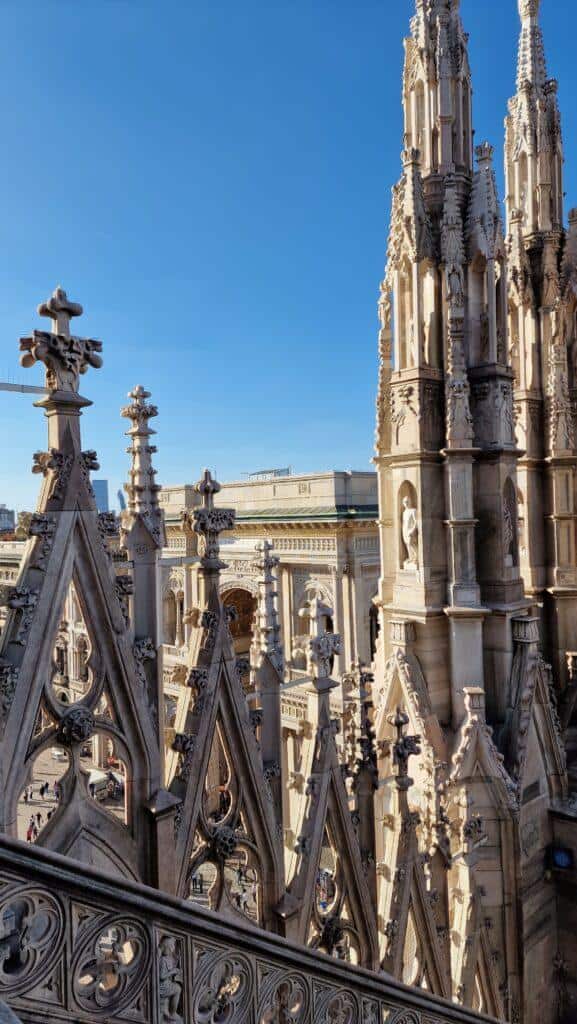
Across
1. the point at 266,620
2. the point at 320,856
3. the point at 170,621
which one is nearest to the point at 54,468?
the point at 266,620

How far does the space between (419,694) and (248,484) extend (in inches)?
1338

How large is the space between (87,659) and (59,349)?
2303 mm

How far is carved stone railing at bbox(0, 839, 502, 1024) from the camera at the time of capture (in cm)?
344

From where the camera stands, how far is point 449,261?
10391 millimetres

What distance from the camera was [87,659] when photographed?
536 cm

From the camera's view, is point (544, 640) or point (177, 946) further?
point (544, 640)

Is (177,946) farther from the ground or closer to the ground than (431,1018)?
farther from the ground

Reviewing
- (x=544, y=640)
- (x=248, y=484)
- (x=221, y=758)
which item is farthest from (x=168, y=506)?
(x=221, y=758)

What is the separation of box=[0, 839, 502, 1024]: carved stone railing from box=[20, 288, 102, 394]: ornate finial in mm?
3196

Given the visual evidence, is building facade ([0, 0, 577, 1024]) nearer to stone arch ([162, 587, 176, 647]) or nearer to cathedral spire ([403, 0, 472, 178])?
cathedral spire ([403, 0, 472, 178])

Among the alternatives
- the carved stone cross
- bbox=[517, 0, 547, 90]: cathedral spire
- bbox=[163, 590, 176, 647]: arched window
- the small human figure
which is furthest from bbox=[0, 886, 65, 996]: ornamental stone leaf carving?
bbox=[163, 590, 176, 647]: arched window

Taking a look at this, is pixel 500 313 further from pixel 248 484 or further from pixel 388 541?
pixel 248 484

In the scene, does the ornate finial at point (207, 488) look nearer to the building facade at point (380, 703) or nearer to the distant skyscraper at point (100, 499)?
the building facade at point (380, 703)

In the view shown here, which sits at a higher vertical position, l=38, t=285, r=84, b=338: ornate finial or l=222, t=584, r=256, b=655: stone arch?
l=38, t=285, r=84, b=338: ornate finial
